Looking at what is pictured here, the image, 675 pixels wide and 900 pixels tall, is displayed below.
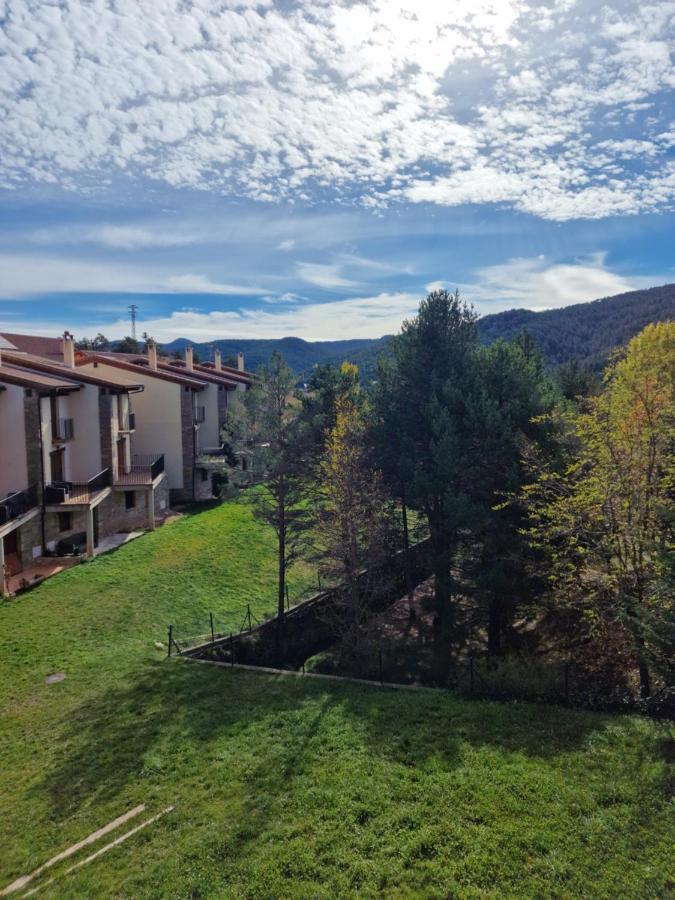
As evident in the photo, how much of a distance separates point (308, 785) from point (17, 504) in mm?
16210

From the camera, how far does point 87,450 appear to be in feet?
80.6

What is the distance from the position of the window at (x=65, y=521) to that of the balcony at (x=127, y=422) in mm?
5650

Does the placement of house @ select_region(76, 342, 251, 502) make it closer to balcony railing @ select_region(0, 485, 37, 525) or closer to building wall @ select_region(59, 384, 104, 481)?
building wall @ select_region(59, 384, 104, 481)

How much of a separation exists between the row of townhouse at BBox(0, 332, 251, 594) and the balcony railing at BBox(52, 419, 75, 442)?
5 centimetres

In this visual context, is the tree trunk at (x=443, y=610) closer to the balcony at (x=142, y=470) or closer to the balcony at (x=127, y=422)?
the balcony at (x=142, y=470)

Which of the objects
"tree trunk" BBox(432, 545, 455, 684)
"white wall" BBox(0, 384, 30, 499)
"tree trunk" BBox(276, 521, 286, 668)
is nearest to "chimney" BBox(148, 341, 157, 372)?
"white wall" BBox(0, 384, 30, 499)

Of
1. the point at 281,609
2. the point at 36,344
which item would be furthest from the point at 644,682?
the point at 36,344

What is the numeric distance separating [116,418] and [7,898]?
21.4m

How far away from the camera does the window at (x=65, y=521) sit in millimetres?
22844

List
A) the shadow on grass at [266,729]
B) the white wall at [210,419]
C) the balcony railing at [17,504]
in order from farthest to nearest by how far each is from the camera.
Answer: the white wall at [210,419] < the balcony railing at [17,504] < the shadow on grass at [266,729]

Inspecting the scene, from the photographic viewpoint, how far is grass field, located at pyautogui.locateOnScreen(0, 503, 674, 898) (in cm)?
690

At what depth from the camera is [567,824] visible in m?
7.51

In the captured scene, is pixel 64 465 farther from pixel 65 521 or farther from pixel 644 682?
pixel 644 682

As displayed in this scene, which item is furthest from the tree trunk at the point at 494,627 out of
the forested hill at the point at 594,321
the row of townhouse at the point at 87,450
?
the forested hill at the point at 594,321
